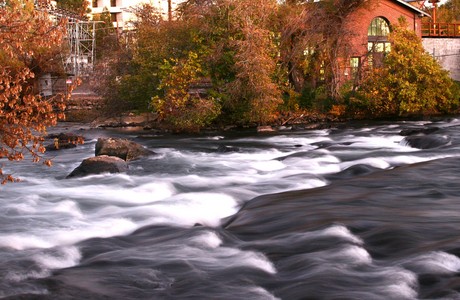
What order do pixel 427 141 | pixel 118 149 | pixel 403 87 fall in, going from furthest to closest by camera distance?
pixel 403 87 → pixel 427 141 → pixel 118 149

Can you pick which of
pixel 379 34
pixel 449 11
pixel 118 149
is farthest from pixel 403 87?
pixel 449 11

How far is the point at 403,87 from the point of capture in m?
31.3

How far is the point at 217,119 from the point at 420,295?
21.7m

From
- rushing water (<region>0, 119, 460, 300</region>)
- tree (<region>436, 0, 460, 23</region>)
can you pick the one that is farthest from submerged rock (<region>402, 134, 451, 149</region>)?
tree (<region>436, 0, 460, 23</region>)

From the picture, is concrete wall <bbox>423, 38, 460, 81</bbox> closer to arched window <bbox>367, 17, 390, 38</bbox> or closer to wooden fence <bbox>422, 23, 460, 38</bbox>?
wooden fence <bbox>422, 23, 460, 38</bbox>

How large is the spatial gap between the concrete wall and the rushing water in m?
30.5

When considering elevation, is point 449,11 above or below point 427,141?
above

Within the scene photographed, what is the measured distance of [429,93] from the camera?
32.0m

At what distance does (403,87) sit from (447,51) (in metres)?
18.4

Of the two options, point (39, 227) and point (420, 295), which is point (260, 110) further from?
point (420, 295)

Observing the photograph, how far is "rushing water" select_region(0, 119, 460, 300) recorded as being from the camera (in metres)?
7.85

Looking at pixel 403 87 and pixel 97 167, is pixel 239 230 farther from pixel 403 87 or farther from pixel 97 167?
pixel 403 87

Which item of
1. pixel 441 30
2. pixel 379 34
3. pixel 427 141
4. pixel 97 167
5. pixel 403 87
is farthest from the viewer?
pixel 441 30

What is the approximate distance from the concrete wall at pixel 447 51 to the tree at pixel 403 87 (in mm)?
15208
